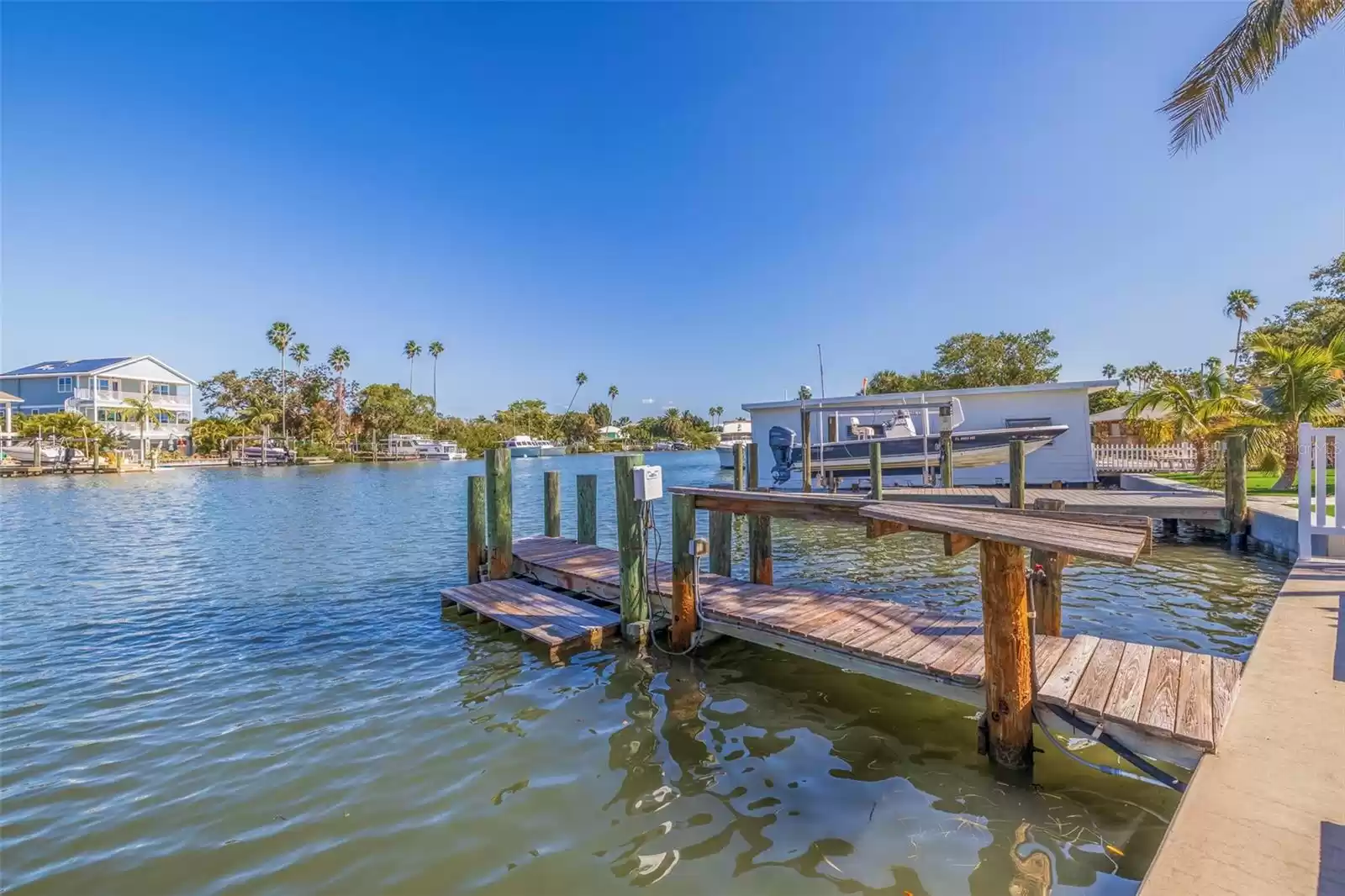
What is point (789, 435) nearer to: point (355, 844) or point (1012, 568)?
point (1012, 568)

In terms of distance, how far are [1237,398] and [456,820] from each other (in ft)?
68.2

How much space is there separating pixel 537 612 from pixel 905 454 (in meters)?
13.2

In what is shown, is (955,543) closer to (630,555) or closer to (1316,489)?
(630,555)

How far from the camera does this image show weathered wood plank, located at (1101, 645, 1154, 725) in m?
3.71

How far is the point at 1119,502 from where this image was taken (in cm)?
1235

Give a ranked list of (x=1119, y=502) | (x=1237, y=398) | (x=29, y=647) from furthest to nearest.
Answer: (x=1237, y=398)
(x=1119, y=502)
(x=29, y=647)

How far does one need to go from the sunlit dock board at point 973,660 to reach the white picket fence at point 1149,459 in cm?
1940

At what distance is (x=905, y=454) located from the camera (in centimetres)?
1770

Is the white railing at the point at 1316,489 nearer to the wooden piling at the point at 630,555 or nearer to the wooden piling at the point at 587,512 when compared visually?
the wooden piling at the point at 630,555

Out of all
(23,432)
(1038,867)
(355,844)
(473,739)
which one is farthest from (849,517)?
(23,432)

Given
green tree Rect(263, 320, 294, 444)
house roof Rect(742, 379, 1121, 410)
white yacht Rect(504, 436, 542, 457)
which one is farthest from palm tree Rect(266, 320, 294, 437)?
house roof Rect(742, 379, 1121, 410)

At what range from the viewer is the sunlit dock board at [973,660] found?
3.63 meters

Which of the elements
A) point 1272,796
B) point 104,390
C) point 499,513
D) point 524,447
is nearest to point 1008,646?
point 1272,796

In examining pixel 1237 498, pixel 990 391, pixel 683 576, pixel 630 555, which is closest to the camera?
pixel 683 576
